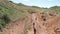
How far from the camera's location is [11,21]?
952cm

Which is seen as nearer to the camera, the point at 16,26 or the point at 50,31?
the point at 16,26

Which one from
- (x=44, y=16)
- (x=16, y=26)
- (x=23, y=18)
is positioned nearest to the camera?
(x=16, y=26)

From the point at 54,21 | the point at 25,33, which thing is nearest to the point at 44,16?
the point at 54,21

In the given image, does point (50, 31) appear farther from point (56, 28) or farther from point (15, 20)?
point (15, 20)

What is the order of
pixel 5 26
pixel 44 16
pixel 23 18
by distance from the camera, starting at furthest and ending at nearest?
pixel 44 16
pixel 23 18
pixel 5 26

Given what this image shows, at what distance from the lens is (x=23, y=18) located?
11.1m

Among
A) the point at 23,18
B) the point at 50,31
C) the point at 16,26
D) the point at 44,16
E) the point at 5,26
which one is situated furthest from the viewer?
the point at 44,16

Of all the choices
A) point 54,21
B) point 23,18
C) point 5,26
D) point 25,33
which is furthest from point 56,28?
point 5,26

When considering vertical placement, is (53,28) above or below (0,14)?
below

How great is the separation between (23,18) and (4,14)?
198 centimetres

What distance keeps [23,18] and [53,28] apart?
6.58 meters

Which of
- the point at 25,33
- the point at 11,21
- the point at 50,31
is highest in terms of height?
the point at 11,21

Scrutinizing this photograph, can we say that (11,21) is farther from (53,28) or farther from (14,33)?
(53,28)

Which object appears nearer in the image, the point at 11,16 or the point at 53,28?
the point at 11,16
